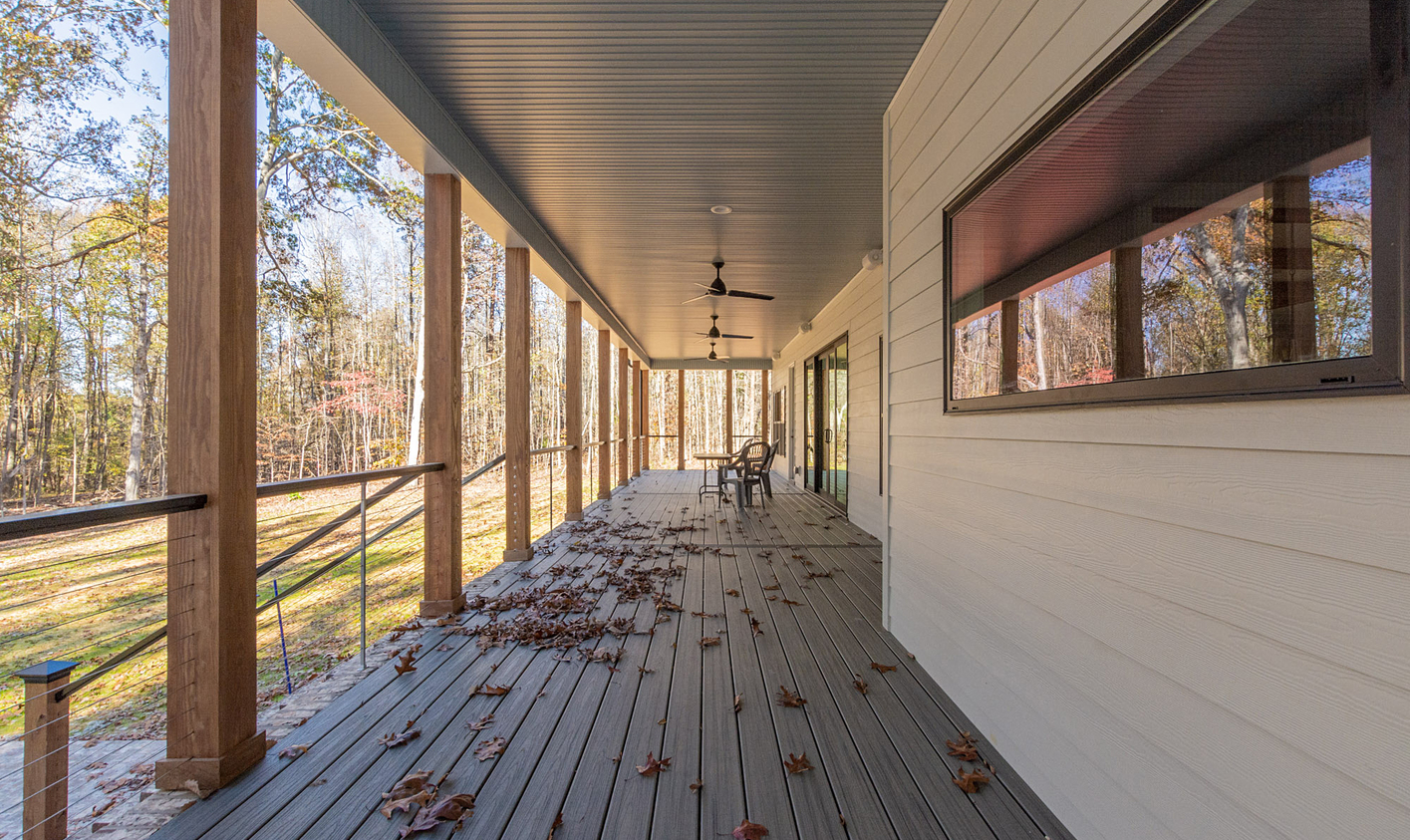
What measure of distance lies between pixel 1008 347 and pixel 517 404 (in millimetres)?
3591

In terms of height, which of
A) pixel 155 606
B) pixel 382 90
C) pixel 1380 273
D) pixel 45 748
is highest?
pixel 382 90

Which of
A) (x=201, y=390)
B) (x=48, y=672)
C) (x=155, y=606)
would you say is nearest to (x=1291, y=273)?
(x=201, y=390)

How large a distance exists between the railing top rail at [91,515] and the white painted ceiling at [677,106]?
6.73ft

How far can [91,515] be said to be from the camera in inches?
55.7

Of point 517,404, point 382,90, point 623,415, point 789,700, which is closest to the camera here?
point 789,700

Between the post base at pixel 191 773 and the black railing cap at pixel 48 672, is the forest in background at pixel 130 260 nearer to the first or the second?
the black railing cap at pixel 48 672

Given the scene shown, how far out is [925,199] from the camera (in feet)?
8.83

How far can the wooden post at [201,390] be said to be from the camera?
1739 mm

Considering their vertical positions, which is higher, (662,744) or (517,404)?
(517,404)

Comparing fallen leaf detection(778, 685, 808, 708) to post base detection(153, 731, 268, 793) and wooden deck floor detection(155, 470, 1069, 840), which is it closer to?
wooden deck floor detection(155, 470, 1069, 840)

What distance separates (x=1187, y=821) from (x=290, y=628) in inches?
287

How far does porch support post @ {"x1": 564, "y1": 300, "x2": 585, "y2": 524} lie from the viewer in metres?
6.45

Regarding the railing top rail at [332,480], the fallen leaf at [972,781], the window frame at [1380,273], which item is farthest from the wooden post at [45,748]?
the window frame at [1380,273]

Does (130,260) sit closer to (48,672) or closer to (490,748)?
(48,672)
